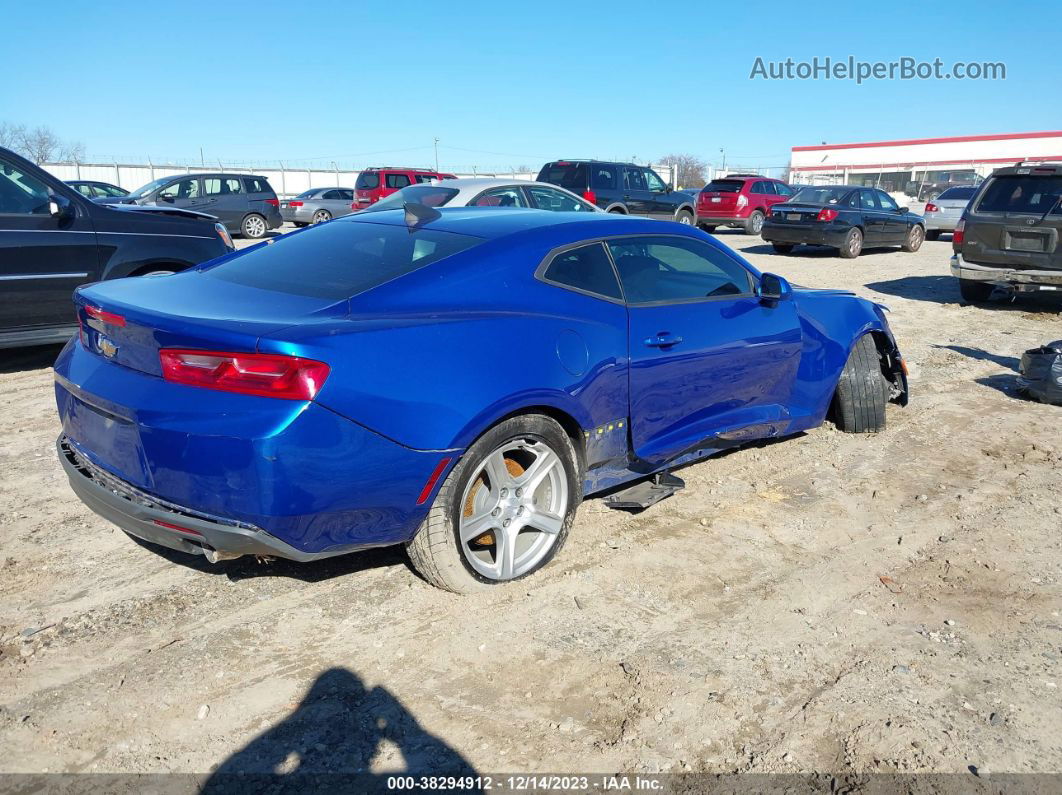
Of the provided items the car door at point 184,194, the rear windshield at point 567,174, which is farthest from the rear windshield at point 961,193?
the car door at point 184,194

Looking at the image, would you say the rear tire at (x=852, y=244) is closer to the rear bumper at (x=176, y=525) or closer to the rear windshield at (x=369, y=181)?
the rear windshield at (x=369, y=181)

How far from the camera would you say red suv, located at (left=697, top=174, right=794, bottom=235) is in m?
22.7

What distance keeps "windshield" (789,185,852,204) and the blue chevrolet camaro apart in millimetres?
13739

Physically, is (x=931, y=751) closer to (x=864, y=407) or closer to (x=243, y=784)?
(x=243, y=784)

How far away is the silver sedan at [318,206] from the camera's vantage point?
25.7 m

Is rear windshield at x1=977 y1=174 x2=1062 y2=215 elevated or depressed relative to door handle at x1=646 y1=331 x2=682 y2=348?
elevated

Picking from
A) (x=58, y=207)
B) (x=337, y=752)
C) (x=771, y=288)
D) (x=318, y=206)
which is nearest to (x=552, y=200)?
(x=58, y=207)

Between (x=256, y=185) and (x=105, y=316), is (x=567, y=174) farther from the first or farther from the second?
(x=105, y=316)

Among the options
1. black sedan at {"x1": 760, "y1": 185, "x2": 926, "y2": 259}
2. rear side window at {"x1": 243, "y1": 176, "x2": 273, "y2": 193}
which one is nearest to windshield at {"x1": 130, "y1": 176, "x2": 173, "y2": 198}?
rear side window at {"x1": 243, "y1": 176, "x2": 273, "y2": 193}

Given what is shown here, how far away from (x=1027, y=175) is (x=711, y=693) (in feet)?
32.9

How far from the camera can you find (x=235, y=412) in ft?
8.82

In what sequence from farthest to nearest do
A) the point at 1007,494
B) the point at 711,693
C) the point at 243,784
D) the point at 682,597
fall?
1. the point at 1007,494
2. the point at 682,597
3. the point at 711,693
4. the point at 243,784

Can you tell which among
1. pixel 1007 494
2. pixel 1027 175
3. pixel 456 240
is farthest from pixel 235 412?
pixel 1027 175

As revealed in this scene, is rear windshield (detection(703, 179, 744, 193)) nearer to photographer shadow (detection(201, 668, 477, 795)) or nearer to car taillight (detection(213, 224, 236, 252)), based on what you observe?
car taillight (detection(213, 224, 236, 252))
